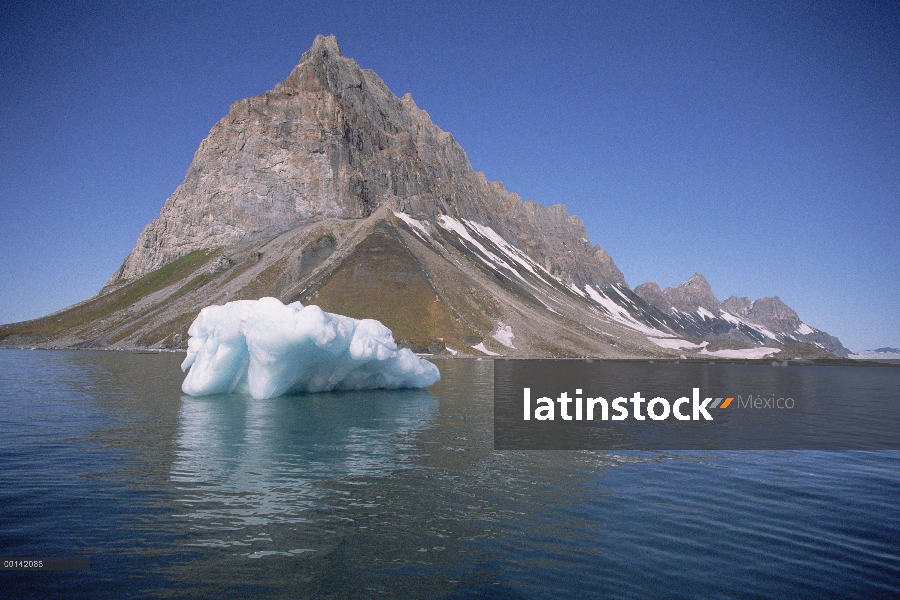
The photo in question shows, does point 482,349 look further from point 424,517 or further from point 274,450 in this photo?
point 424,517

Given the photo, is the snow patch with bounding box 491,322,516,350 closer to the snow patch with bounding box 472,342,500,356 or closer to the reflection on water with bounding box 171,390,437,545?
the snow patch with bounding box 472,342,500,356

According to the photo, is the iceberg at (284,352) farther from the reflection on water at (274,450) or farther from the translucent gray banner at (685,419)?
the translucent gray banner at (685,419)

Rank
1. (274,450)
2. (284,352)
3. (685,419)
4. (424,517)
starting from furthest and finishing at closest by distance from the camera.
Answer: (284,352)
(685,419)
(274,450)
(424,517)

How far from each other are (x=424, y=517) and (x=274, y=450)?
12643 mm

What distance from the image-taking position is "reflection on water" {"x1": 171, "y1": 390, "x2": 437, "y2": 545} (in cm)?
1917

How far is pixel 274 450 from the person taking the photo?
28375mm

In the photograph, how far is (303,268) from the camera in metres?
194

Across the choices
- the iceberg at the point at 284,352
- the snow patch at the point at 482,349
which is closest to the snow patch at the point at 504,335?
the snow patch at the point at 482,349

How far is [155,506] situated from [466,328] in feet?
484

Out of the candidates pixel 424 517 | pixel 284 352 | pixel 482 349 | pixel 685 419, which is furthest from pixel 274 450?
pixel 482 349

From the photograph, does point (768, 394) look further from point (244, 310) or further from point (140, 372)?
point (140, 372)

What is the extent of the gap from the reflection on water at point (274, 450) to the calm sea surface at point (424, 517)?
172 millimetres

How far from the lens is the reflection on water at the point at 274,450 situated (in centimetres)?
1917

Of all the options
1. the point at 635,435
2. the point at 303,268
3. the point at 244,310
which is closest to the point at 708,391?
the point at 635,435
